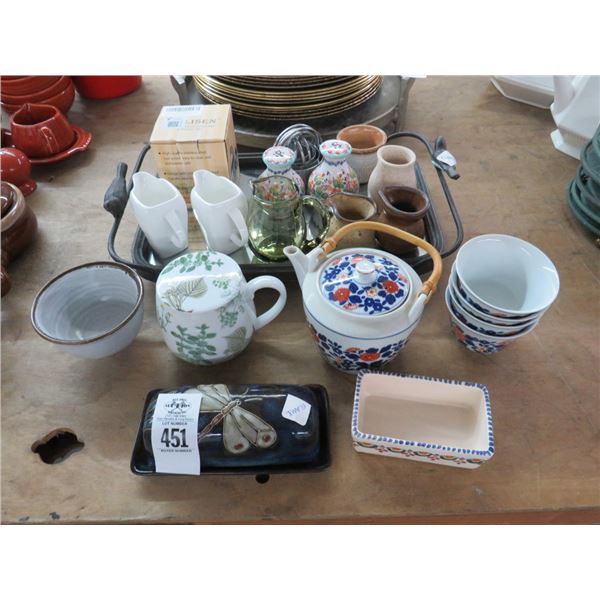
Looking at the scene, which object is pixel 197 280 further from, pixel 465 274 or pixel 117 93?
pixel 117 93

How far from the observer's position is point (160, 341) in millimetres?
792

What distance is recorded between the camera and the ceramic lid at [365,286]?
0.62 metres

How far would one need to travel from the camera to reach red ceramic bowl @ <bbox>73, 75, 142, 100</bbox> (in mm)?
1284

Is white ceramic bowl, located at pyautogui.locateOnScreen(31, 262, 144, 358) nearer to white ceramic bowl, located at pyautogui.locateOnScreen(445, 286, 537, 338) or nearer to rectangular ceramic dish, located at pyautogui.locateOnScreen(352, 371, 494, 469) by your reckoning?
rectangular ceramic dish, located at pyautogui.locateOnScreen(352, 371, 494, 469)

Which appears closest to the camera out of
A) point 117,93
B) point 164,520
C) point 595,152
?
point 164,520

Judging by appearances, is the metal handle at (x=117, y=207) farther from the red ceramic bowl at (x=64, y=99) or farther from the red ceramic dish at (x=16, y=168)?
the red ceramic bowl at (x=64, y=99)

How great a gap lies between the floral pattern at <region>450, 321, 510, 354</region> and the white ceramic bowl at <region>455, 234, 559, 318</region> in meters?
0.05

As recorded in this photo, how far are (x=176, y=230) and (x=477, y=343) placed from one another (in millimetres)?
522

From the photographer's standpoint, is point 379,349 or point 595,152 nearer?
point 379,349

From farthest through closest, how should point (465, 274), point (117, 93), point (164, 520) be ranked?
1. point (117, 93)
2. point (465, 274)
3. point (164, 520)

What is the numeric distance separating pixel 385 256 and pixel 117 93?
1.05 meters

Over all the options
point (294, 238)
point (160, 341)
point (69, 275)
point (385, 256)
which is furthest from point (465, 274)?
point (69, 275)

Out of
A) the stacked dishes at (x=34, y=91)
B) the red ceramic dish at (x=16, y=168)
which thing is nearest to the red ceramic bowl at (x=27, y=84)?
the stacked dishes at (x=34, y=91)

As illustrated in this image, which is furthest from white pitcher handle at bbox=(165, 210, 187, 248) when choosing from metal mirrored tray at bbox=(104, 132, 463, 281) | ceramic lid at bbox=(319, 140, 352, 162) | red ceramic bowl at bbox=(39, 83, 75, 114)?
red ceramic bowl at bbox=(39, 83, 75, 114)
